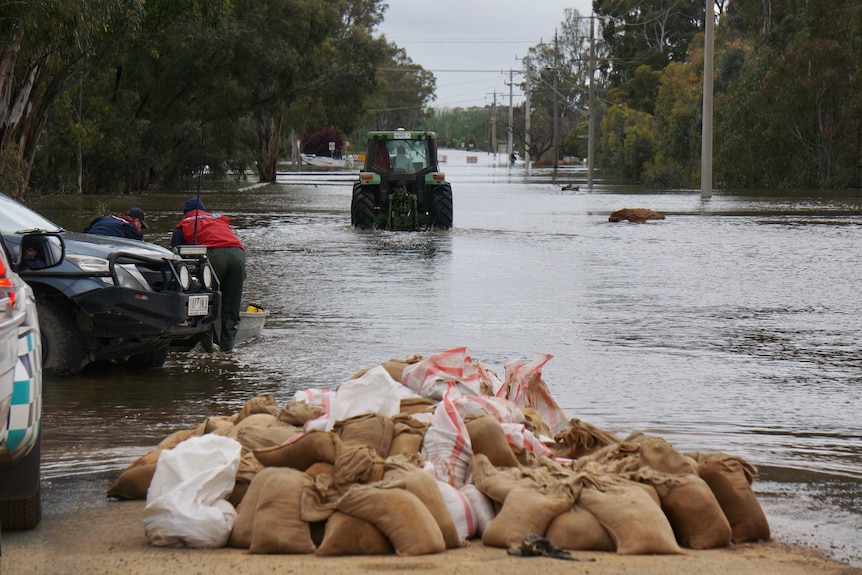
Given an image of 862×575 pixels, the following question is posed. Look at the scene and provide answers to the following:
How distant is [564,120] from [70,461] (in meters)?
140

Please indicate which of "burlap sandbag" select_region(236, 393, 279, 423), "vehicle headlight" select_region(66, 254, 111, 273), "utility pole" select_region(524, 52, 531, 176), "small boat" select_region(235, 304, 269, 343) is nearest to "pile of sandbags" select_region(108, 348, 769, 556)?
"burlap sandbag" select_region(236, 393, 279, 423)

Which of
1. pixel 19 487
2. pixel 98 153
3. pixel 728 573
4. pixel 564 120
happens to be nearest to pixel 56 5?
pixel 19 487

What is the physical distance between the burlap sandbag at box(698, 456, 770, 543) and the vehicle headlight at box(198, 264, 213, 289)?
5.75 metres

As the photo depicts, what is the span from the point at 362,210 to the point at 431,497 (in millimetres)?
23813

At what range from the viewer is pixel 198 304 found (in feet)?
33.9

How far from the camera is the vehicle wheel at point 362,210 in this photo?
29.1 meters

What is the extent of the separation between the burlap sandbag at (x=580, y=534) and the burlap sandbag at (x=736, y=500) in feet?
2.24

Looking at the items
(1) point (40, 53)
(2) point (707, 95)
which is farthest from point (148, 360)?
(2) point (707, 95)

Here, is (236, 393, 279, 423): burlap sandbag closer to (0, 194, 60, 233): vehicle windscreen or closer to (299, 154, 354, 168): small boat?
(0, 194, 60, 233): vehicle windscreen

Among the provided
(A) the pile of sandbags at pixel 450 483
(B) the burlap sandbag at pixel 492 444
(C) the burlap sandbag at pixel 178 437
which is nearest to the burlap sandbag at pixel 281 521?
(A) the pile of sandbags at pixel 450 483

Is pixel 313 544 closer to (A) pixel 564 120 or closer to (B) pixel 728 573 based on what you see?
(B) pixel 728 573

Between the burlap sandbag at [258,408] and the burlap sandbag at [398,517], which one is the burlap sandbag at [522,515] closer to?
the burlap sandbag at [398,517]

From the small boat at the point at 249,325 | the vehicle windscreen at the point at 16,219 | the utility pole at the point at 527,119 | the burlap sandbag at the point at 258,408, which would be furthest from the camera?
the utility pole at the point at 527,119

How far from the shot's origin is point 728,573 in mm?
5188
